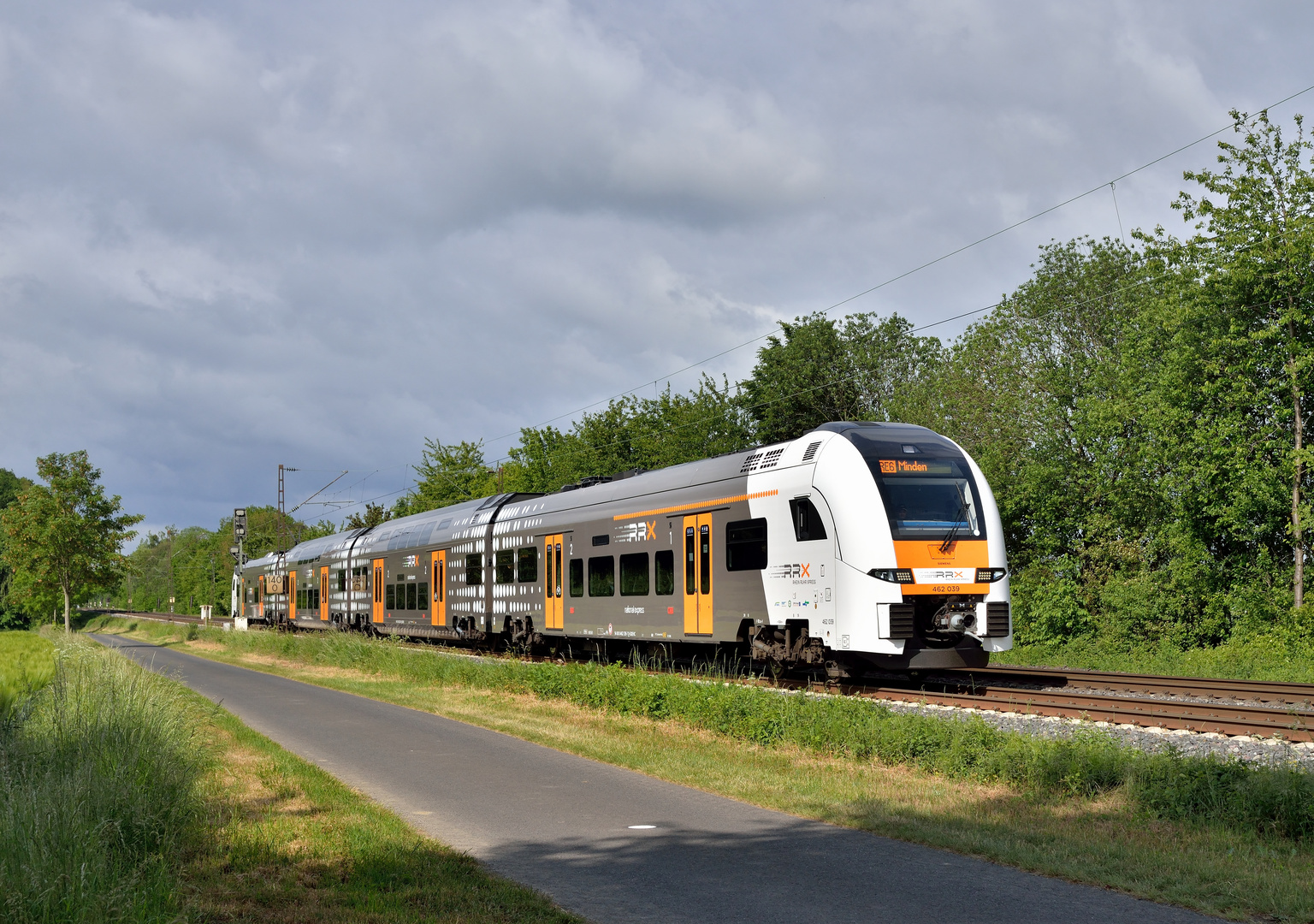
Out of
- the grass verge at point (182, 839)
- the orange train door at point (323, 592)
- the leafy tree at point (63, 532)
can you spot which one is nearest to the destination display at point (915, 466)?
the grass verge at point (182, 839)

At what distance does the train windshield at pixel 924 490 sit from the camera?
16.8 m

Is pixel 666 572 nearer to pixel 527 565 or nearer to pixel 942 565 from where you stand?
pixel 942 565

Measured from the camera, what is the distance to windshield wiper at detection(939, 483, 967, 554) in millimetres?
16812

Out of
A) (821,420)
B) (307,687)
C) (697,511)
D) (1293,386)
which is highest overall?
(821,420)

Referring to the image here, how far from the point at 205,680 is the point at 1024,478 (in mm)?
21125

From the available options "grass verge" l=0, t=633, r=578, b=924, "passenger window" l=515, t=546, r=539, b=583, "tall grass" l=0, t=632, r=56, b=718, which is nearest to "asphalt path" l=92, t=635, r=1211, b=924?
"grass verge" l=0, t=633, r=578, b=924

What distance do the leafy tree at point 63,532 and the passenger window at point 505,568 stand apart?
27558 millimetres

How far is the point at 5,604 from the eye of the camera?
49.6 m

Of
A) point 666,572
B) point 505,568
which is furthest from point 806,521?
point 505,568

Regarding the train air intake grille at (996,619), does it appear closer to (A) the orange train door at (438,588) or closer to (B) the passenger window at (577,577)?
(B) the passenger window at (577,577)

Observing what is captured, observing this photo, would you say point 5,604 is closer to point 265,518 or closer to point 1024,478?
point 1024,478

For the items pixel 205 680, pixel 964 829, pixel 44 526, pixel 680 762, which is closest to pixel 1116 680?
pixel 680 762

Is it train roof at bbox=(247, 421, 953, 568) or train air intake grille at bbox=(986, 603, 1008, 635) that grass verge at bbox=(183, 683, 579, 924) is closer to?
train air intake grille at bbox=(986, 603, 1008, 635)

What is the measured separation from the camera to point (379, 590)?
39.9 metres
